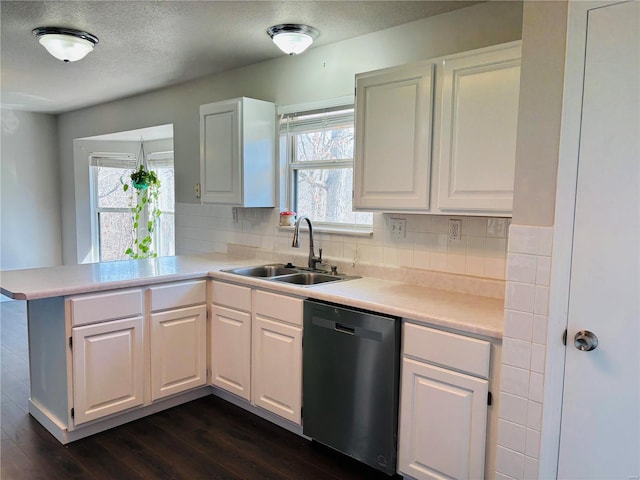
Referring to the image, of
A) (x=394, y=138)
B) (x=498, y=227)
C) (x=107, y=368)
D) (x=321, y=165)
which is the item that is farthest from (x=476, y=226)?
(x=107, y=368)

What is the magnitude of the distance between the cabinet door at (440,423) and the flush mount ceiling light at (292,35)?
1923mm

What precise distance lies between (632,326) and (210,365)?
2.41m

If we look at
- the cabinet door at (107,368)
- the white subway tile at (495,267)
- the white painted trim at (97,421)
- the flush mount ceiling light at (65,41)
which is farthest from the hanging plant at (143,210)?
the white subway tile at (495,267)

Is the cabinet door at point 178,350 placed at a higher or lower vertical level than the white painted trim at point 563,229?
lower

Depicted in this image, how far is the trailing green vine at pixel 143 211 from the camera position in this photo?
195 inches

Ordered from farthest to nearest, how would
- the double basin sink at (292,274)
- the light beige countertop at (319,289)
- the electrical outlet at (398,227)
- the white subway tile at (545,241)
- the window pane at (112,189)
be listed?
1. the window pane at (112,189)
2. the double basin sink at (292,274)
3. the electrical outlet at (398,227)
4. the light beige countertop at (319,289)
5. the white subway tile at (545,241)

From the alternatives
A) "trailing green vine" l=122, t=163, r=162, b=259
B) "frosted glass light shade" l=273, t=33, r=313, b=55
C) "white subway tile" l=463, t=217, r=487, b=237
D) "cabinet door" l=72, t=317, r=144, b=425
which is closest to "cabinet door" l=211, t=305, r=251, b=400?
"cabinet door" l=72, t=317, r=144, b=425

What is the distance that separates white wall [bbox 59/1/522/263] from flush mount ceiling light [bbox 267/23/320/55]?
0.30 metres

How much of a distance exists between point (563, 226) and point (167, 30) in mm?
2475

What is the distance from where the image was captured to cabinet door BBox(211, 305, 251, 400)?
283 centimetres

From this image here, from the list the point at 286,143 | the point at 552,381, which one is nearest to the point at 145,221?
the point at 286,143

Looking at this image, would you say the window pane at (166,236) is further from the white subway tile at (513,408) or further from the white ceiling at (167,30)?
the white subway tile at (513,408)

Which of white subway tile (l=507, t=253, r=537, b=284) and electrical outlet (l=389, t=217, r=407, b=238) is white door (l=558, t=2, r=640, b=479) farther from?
electrical outlet (l=389, t=217, r=407, b=238)

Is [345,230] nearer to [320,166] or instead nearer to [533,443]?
[320,166]
